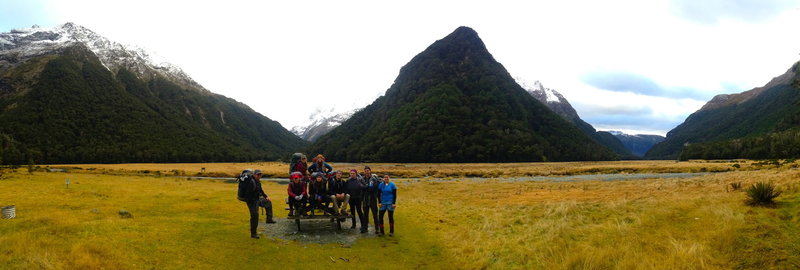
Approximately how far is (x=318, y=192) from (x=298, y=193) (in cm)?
77

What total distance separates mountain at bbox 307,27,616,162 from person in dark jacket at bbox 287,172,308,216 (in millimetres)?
129357

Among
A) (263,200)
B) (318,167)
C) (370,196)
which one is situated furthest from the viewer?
(318,167)

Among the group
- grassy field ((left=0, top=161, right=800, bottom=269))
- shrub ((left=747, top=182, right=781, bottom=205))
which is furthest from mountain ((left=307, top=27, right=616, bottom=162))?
shrub ((left=747, top=182, right=781, bottom=205))

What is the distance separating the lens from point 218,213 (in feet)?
63.2

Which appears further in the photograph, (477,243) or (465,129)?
(465,129)

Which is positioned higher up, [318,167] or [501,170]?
[318,167]

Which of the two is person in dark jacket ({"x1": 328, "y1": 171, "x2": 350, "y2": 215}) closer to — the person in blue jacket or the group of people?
the group of people

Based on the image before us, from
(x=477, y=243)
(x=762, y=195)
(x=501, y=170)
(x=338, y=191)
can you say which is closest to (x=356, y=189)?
(x=338, y=191)

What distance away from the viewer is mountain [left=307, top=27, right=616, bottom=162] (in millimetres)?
147375

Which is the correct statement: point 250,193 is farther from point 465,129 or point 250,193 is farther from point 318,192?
point 465,129

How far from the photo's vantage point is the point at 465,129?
159375 millimetres

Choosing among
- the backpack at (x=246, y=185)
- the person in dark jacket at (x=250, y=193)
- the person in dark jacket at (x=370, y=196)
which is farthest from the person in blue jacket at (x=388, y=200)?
the backpack at (x=246, y=185)

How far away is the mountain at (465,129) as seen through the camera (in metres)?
147

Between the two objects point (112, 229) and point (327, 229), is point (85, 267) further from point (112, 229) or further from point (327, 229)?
point (327, 229)
